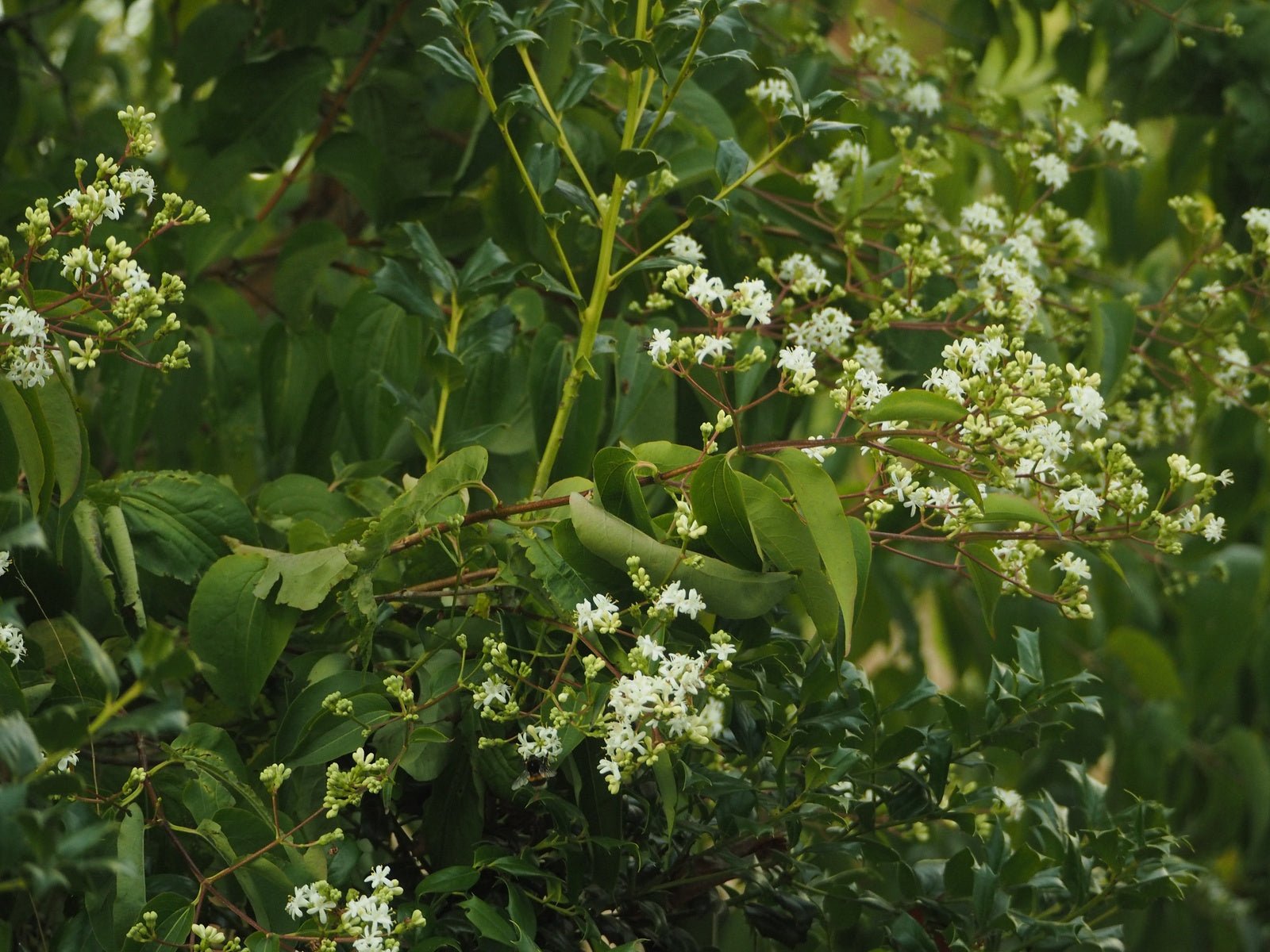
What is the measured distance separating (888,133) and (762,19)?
0.74 feet

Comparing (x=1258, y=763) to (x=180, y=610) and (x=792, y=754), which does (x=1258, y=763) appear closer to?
(x=792, y=754)

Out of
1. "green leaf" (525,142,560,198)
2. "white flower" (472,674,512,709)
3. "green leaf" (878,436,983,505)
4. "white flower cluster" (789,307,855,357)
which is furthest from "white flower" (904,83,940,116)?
"white flower" (472,674,512,709)

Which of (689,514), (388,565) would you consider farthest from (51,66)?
(689,514)

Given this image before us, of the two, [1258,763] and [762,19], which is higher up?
[762,19]

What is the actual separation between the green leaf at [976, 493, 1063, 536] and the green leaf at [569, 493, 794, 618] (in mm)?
99

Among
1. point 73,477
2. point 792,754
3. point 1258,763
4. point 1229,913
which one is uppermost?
point 73,477

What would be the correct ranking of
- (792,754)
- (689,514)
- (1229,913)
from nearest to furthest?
(689,514), (792,754), (1229,913)

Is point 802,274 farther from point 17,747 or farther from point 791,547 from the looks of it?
point 17,747

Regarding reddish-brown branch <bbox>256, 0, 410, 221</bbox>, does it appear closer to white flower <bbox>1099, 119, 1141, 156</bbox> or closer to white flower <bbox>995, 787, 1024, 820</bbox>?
white flower <bbox>1099, 119, 1141, 156</bbox>

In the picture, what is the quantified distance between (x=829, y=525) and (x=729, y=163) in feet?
0.75

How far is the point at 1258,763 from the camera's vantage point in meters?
1.46

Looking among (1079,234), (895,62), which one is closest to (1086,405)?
(1079,234)

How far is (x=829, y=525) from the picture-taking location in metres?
0.49

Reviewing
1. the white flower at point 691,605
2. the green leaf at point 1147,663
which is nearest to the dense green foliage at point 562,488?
the white flower at point 691,605
